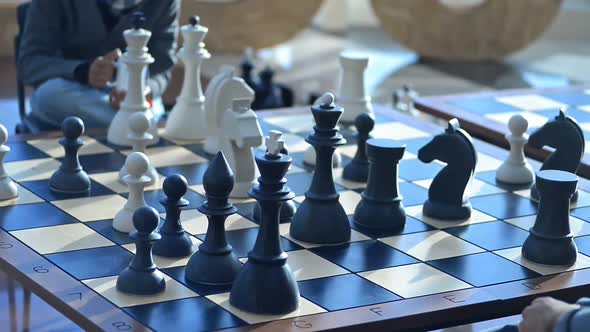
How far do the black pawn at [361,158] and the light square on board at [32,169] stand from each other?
0.65 m

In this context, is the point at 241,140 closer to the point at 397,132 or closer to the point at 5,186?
the point at 5,186

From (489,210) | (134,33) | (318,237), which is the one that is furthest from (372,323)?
(134,33)

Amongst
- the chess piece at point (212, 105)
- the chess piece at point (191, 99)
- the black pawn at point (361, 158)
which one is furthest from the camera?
the chess piece at point (191, 99)

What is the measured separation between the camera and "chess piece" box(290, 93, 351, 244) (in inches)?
78.5

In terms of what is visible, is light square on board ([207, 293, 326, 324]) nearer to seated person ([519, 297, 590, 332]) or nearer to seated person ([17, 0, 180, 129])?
seated person ([519, 297, 590, 332])

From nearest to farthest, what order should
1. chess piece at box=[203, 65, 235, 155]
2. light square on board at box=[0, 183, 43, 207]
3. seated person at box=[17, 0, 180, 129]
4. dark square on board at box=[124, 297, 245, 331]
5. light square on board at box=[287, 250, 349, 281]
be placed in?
dark square on board at box=[124, 297, 245, 331], light square on board at box=[287, 250, 349, 281], light square on board at box=[0, 183, 43, 207], chess piece at box=[203, 65, 235, 155], seated person at box=[17, 0, 180, 129]

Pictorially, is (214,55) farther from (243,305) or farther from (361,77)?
(243,305)

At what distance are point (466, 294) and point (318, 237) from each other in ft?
1.08

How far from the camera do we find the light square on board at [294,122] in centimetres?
286

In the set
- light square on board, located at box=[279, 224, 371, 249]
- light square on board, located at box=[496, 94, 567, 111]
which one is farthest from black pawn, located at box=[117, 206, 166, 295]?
light square on board, located at box=[496, 94, 567, 111]

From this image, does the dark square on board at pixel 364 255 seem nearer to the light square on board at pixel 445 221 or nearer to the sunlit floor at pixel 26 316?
the light square on board at pixel 445 221

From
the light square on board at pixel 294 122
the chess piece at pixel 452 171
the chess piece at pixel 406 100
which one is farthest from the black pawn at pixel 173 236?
the chess piece at pixel 406 100

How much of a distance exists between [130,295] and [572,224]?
93 cm

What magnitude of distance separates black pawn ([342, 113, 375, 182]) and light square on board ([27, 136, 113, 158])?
592mm
